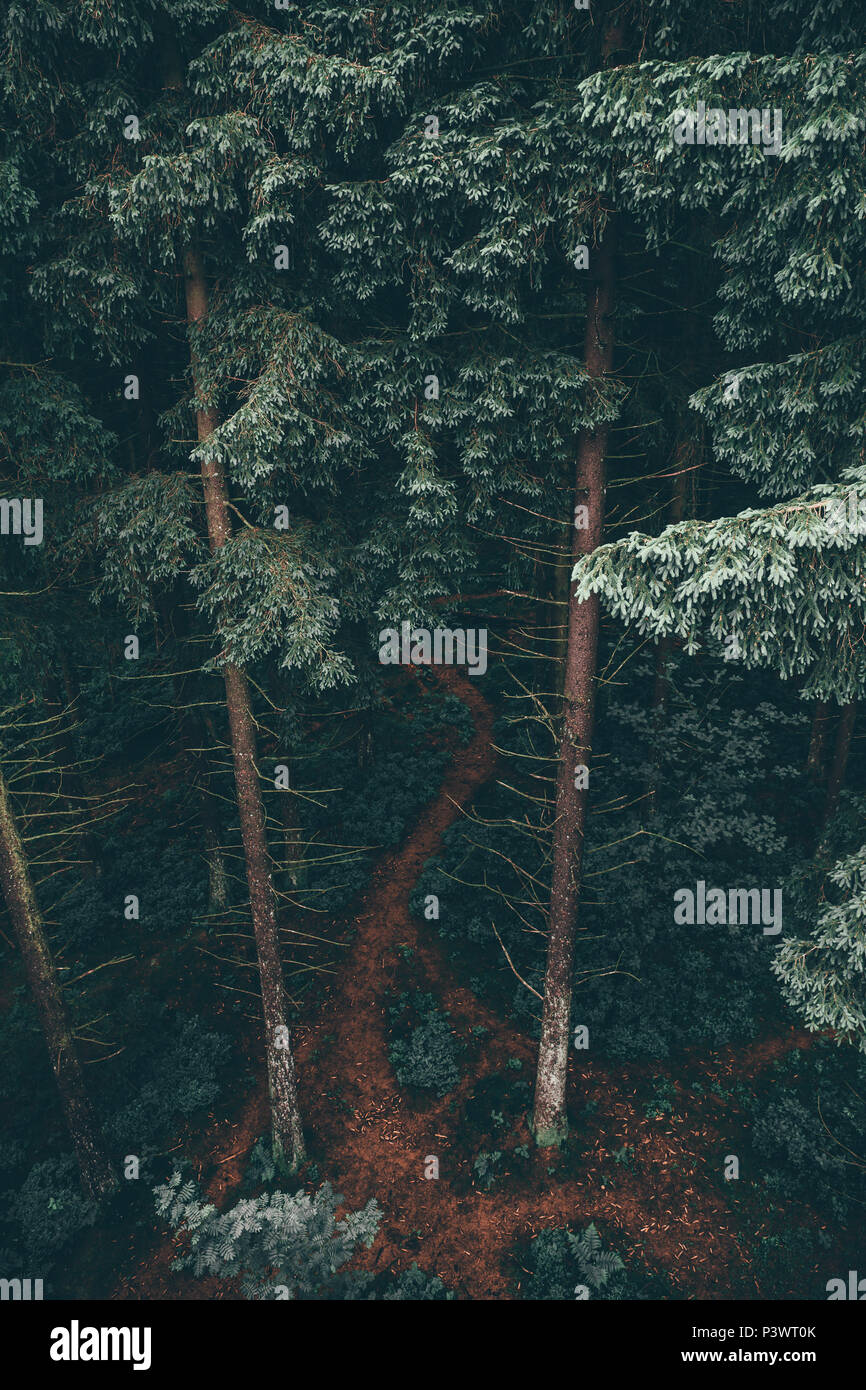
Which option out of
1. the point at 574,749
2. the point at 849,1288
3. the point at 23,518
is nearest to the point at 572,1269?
the point at 849,1288

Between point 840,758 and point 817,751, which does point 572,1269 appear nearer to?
point 840,758

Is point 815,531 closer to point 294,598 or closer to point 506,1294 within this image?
point 294,598

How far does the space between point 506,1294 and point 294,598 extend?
29.0ft

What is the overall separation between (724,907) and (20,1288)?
11.2m

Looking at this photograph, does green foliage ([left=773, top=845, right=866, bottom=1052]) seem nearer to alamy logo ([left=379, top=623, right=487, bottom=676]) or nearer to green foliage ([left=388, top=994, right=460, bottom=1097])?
green foliage ([left=388, top=994, right=460, bottom=1097])

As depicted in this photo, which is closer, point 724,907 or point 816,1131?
point 816,1131

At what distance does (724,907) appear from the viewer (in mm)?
11398

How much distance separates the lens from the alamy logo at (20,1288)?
27.6ft

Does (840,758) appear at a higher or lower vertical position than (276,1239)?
higher
